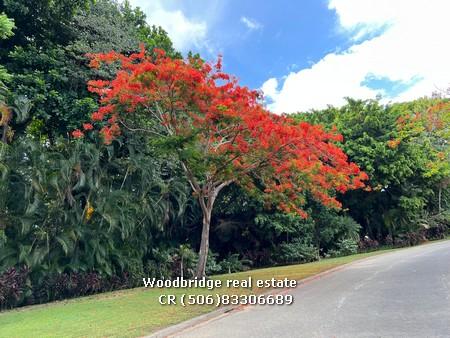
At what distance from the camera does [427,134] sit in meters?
28.6

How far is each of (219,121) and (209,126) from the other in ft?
1.13

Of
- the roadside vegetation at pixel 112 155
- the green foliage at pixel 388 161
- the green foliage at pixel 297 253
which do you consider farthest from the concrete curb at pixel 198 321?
the green foliage at pixel 388 161

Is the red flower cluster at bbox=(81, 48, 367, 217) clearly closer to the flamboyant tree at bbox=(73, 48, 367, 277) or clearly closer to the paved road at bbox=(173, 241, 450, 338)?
the flamboyant tree at bbox=(73, 48, 367, 277)

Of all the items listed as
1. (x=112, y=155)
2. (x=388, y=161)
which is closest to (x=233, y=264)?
(x=112, y=155)

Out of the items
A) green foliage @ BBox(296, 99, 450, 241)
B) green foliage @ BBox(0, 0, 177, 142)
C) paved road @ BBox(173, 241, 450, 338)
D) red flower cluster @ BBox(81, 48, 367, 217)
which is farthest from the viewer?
green foliage @ BBox(296, 99, 450, 241)

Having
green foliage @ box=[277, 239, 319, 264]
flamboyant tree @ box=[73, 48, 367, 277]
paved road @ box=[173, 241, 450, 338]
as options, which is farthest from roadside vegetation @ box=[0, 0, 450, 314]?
green foliage @ box=[277, 239, 319, 264]

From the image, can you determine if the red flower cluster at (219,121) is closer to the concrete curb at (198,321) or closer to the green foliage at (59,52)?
the green foliage at (59,52)

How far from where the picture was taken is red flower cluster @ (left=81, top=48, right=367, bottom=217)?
38.7ft

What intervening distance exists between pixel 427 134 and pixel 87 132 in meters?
23.8

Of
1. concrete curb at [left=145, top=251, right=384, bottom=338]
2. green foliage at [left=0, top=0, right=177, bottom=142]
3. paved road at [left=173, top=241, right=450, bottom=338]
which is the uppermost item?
green foliage at [left=0, top=0, right=177, bottom=142]

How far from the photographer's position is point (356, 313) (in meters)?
7.11

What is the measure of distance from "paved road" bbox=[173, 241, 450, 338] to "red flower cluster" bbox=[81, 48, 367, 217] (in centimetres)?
427

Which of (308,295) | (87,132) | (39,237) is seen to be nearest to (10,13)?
(87,132)

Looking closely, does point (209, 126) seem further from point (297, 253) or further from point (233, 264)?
point (297, 253)
